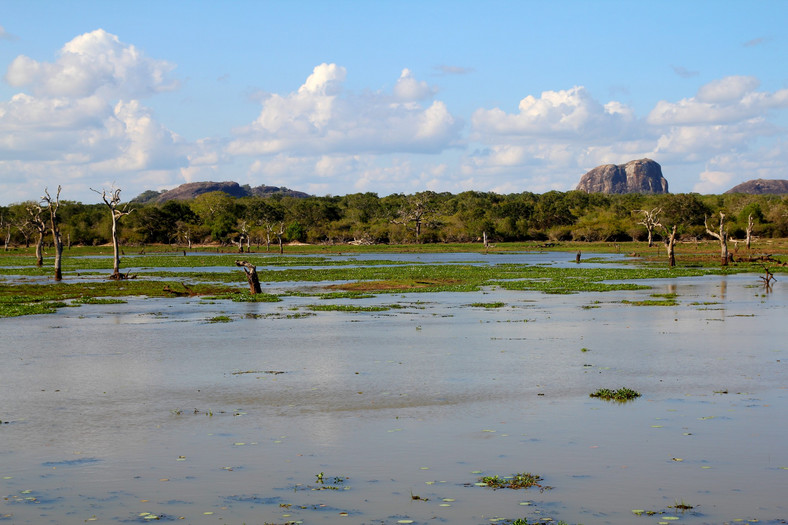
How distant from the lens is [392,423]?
50.1 ft

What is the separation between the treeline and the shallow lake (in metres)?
111

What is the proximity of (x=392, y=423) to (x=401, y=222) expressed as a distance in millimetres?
140512

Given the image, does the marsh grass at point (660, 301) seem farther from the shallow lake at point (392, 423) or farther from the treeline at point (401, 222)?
the treeline at point (401, 222)

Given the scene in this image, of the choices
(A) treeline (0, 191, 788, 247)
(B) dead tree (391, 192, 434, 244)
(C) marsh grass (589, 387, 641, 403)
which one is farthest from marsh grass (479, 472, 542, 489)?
(B) dead tree (391, 192, 434, 244)

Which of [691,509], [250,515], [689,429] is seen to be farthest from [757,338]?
[250,515]

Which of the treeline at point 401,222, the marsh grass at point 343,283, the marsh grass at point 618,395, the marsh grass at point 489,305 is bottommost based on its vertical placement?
the marsh grass at point 618,395

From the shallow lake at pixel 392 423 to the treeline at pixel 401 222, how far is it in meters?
111

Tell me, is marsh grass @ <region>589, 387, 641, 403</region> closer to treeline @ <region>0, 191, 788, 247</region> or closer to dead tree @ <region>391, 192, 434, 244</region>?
treeline @ <region>0, 191, 788, 247</region>

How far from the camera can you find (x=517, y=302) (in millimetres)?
40781

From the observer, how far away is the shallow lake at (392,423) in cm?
1071

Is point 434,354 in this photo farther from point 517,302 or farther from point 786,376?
point 517,302

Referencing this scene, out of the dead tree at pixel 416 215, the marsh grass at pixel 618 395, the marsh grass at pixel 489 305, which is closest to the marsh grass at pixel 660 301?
the marsh grass at pixel 489 305

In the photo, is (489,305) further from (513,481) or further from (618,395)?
(513,481)

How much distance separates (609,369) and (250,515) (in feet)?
42.5
